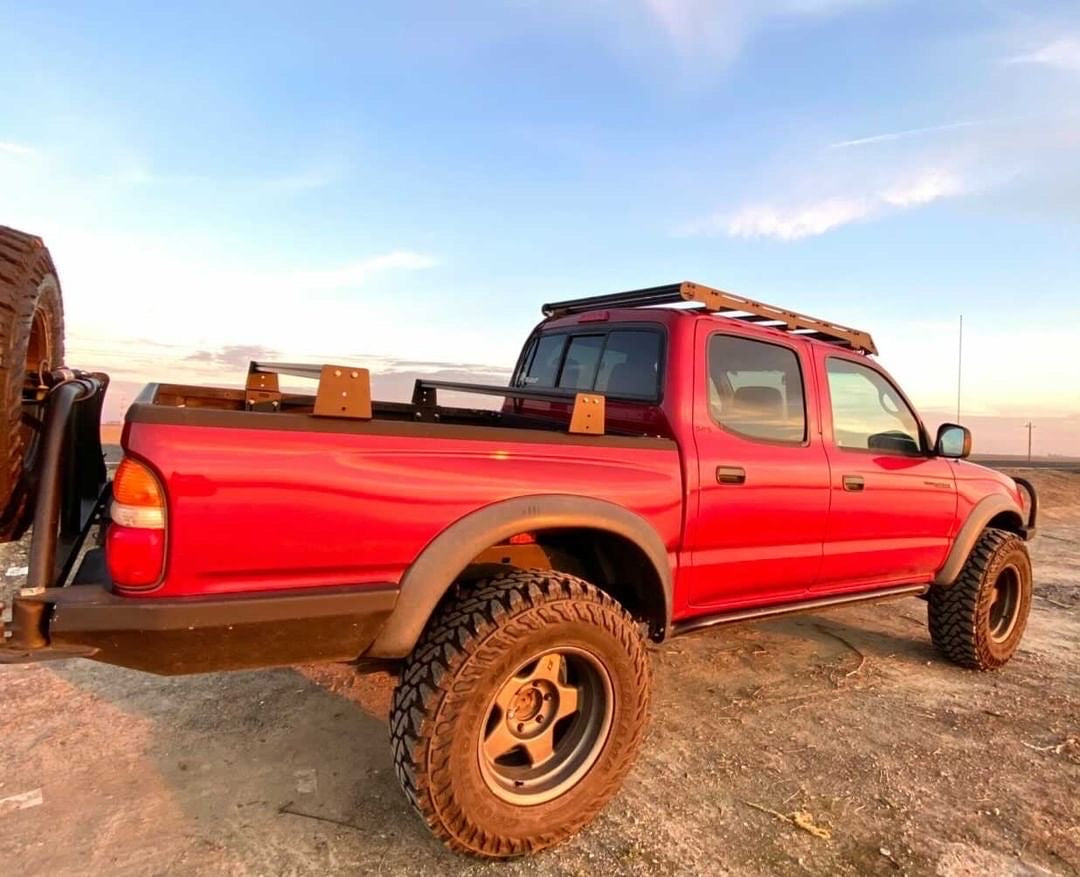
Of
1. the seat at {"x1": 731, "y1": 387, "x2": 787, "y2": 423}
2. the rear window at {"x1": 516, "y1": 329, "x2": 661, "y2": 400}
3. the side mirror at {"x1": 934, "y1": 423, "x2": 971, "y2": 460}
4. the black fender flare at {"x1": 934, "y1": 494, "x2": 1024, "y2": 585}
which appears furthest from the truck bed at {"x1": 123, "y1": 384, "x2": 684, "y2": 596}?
the black fender flare at {"x1": 934, "y1": 494, "x2": 1024, "y2": 585}

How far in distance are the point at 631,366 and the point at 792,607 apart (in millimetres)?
1465

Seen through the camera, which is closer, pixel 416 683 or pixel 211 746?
pixel 416 683

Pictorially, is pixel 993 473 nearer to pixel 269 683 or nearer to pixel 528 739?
pixel 528 739

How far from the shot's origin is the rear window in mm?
3398

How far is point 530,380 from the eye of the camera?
442cm

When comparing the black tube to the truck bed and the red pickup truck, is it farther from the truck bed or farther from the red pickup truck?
the truck bed

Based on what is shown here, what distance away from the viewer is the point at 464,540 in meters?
2.33

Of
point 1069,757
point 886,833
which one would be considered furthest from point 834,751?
point 1069,757

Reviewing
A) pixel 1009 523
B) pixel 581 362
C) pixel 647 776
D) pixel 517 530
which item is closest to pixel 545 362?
pixel 581 362

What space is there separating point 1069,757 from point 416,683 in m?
3.08

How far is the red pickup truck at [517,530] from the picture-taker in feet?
6.40

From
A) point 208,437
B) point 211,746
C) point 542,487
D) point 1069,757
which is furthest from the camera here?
point 1069,757

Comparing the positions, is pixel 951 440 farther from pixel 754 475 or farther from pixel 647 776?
pixel 647 776

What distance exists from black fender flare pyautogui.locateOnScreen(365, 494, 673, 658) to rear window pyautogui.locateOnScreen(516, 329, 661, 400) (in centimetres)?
86
